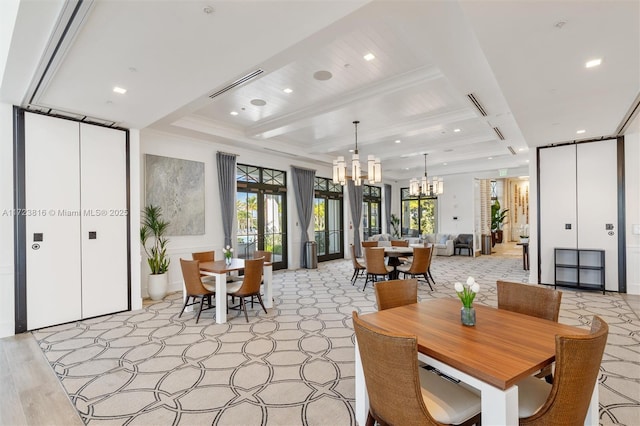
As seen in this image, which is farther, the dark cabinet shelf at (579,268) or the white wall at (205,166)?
the dark cabinet shelf at (579,268)

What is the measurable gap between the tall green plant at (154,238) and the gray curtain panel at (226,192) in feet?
4.30

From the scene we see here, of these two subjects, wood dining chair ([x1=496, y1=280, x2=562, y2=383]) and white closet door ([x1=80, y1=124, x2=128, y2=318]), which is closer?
wood dining chair ([x1=496, y1=280, x2=562, y2=383])

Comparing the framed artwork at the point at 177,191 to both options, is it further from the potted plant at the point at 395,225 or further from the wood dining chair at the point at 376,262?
the potted plant at the point at 395,225

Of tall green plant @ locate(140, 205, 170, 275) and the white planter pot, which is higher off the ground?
tall green plant @ locate(140, 205, 170, 275)

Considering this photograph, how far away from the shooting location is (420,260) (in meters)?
6.27

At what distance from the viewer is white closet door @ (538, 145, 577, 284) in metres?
6.52

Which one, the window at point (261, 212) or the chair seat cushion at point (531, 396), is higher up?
the window at point (261, 212)

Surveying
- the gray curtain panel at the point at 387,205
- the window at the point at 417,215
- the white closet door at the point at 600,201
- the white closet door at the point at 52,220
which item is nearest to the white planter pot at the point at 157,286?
the white closet door at the point at 52,220

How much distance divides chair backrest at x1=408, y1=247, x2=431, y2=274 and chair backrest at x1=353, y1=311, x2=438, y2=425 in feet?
15.6

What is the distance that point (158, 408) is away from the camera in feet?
8.19

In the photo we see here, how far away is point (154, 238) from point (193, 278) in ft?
7.02

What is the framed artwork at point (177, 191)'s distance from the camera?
240 inches

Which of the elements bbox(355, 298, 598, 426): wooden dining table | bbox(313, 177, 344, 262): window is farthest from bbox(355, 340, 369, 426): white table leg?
bbox(313, 177, 344, 262): window

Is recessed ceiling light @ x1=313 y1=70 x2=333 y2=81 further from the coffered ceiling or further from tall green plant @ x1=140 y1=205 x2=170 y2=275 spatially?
tall green plant @ x1=140 y1=205 x2=170 y2=275
